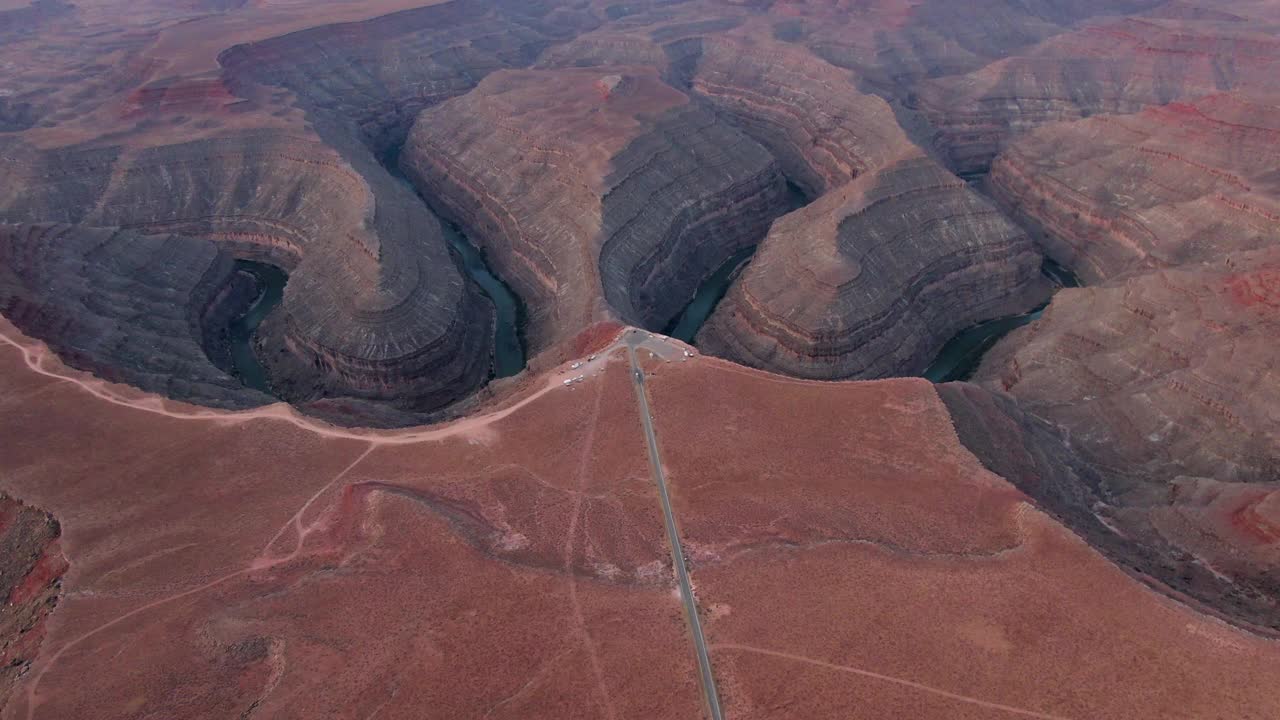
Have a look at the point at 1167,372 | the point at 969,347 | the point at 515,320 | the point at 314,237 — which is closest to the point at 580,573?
the point at 515,320

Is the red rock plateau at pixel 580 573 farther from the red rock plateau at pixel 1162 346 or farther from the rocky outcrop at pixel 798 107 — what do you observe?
the rocky outcrop at pixel 798 107

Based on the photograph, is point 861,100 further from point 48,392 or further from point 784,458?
point 48,392

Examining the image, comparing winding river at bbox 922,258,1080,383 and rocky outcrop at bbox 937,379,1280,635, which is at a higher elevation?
rocky outcrop at bbox 937,379,1280,635

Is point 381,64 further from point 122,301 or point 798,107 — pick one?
point 122,301

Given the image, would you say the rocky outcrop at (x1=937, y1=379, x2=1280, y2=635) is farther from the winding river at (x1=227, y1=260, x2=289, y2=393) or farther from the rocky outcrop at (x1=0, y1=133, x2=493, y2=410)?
the winding river at (x1=227, y1=260, x2=289, y2=393)

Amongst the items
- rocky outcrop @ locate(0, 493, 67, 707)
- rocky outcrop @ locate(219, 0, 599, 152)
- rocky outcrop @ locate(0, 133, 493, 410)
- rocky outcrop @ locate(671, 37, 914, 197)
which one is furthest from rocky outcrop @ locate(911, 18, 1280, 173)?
rocky outcrop @ locate(0, 493, 67, 707)

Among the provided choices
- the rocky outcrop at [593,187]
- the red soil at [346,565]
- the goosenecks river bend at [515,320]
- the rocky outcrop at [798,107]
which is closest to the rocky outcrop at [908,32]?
the rocky outcrop at [798,107]

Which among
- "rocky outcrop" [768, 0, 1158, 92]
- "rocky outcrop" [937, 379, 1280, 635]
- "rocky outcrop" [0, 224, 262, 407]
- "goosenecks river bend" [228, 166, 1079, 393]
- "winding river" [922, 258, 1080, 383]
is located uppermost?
"rocky outcrop" [768, 0, 1158, 92]
